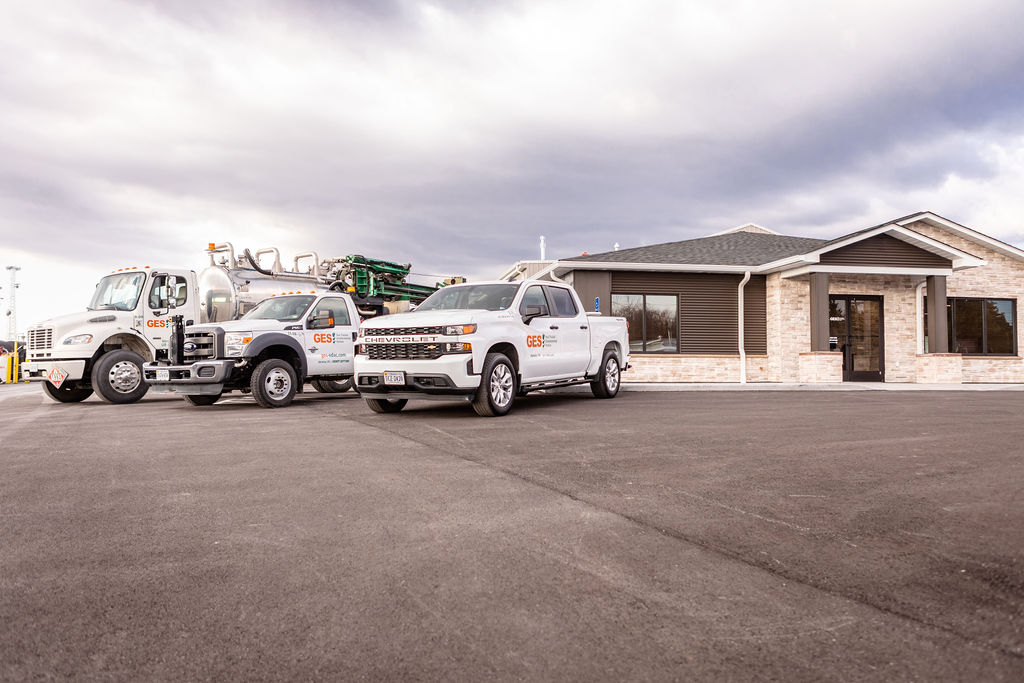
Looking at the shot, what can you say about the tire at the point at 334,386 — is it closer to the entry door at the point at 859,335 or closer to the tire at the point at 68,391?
the tire at the point at 68,391

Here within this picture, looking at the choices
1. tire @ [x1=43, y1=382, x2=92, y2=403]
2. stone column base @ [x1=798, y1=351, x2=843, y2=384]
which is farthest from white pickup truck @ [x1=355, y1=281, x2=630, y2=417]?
stone column base @ [x1=798, y1=351, x2=843, y2=384]

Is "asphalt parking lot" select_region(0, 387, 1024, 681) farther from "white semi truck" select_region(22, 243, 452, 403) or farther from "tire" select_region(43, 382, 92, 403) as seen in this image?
"tire" select_region(43, 382, 92, 403)

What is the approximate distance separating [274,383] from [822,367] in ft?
45.9

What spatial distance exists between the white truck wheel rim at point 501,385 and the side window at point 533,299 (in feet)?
3.59

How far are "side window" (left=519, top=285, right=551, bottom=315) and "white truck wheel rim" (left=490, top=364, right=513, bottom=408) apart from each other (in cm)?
109

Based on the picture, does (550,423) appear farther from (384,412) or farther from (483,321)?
(384,412)

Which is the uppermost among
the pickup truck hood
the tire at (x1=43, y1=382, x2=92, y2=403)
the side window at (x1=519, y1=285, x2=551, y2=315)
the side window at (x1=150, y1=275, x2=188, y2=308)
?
the side window at (x1=150, y1=275, x2=188, y2=308)

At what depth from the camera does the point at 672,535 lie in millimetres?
3814

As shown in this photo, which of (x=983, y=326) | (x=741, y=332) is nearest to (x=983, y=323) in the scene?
(x=983, y=326)

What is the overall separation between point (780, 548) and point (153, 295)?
1365 centimetres

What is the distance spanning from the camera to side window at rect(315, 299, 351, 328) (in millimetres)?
13570

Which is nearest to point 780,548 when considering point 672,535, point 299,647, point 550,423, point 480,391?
point 672,535

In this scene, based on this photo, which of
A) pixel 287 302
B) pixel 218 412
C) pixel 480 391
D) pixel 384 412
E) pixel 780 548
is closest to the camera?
pixel 780 548

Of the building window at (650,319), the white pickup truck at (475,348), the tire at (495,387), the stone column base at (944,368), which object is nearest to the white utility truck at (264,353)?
the white pickup truck at (475,348)
